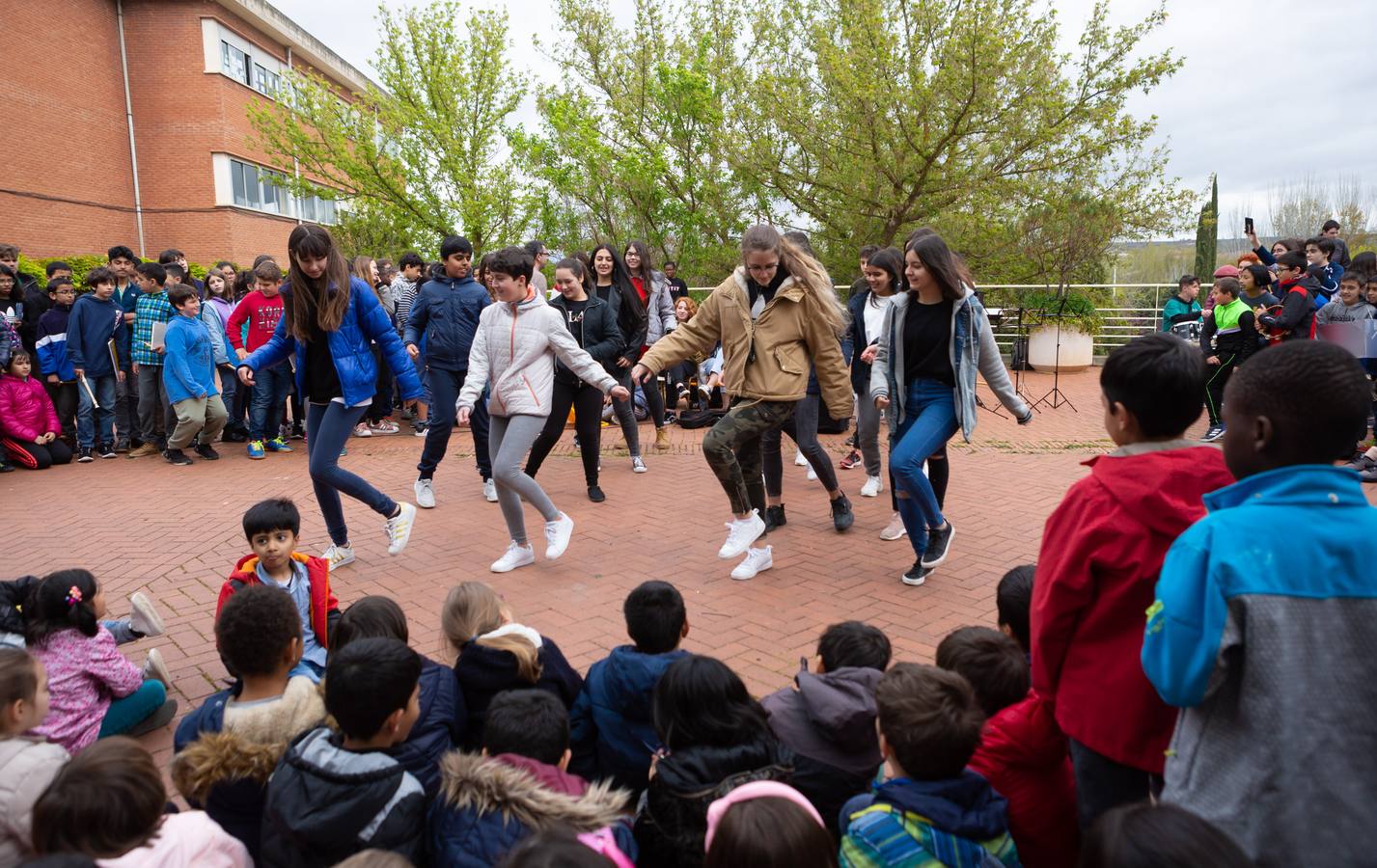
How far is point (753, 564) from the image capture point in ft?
17.4

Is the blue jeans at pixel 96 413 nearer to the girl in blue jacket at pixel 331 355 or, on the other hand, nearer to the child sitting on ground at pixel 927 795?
the girl in blue jacket at pixel 331 355

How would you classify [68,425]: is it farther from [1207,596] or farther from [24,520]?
[1207,596]

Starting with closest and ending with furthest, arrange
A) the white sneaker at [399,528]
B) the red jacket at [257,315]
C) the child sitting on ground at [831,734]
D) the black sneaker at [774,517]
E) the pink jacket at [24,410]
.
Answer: the child sitting on ground at [831,734], the white sneaker at [399,528], the black sneaker at [774,517], the pink jacket at [24,410], the red jacket at [257,315]

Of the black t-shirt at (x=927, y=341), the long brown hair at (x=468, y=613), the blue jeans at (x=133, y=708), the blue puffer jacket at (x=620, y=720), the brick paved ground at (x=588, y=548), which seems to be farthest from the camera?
the black t-shirt at (x=927, y=341)

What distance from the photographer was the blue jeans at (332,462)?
5402 millimetres

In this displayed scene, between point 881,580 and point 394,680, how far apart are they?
346 centimetres

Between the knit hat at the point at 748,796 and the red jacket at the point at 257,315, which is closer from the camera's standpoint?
the knit hat at the point at 748,796

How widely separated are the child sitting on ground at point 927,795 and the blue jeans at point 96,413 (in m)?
10.2

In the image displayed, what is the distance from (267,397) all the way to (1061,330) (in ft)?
42.4

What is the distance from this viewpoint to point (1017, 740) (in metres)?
2.38

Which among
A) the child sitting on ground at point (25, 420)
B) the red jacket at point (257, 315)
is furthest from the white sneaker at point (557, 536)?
the child sitting on ground at point (25, 420)

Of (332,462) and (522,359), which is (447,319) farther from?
(332,462)

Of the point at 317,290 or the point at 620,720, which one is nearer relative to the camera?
the point at 620,720

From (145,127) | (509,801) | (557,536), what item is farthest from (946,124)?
(145,127)
